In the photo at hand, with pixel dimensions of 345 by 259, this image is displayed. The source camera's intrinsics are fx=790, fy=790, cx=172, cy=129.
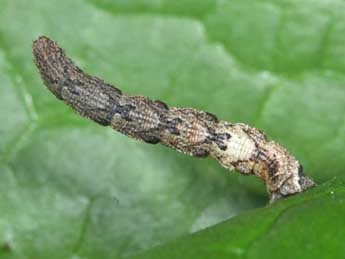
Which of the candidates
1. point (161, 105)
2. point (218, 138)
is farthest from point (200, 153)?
point (161, 105)

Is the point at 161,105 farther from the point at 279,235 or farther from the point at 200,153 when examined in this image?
the point at 279,235

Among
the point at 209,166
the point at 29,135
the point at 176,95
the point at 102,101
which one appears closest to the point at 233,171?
the point at 209,166

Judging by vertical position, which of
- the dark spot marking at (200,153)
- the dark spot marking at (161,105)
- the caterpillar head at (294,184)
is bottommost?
the caterpillar head at (294,184)

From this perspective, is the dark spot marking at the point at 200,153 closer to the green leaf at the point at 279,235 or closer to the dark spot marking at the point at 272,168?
the dark spot marking at the point at 272,168

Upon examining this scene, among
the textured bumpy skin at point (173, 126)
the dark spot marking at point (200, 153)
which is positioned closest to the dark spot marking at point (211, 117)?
the textured bumpy skin at point (173, 126)

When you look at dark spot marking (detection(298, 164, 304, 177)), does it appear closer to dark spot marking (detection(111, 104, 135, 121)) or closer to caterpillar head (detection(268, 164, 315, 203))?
caterpillar head (detection(268, 164, 315, 203))

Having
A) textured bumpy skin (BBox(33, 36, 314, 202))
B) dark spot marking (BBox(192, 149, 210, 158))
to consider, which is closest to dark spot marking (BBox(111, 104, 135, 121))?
textured bumpy skin (BBox(33, 36, 314, 202))

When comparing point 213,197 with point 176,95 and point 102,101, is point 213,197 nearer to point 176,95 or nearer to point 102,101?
point 176,95
